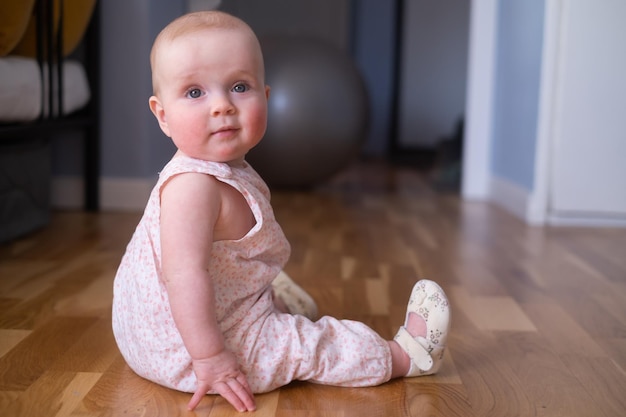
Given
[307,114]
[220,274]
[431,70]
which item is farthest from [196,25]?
[431,70]

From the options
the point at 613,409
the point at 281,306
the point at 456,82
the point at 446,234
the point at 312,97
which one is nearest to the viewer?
the point at 613,409

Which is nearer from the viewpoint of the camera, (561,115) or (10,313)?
(10,313)

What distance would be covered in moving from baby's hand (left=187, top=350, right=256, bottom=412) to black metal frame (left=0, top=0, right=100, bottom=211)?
1023 mm

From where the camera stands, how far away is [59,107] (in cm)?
203

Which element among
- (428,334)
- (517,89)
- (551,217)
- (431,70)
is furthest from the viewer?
(431,70)

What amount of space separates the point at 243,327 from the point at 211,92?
0.29m

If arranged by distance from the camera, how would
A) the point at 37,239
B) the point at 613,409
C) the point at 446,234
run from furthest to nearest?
the point at 446,234, the point at 37,239, the point at 613,409

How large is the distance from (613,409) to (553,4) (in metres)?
1.62

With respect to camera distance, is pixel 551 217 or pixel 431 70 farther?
pixel 431 70

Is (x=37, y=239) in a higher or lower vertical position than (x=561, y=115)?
lower

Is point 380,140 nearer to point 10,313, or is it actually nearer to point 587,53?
point 587,53

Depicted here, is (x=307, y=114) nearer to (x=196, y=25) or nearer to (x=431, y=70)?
(x=196, y=25)

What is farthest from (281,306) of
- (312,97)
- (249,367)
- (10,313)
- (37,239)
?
(312,97)

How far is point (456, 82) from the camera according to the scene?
4.81 m
